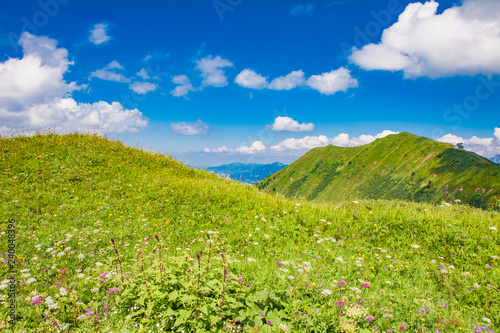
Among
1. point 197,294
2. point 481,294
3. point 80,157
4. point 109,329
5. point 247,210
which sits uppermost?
point 80,157

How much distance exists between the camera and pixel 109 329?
11.2 feet

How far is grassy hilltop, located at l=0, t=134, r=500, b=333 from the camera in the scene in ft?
12.1

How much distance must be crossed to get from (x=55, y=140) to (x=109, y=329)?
2078 cm

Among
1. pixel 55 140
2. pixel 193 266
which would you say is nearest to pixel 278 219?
pixel 193 266

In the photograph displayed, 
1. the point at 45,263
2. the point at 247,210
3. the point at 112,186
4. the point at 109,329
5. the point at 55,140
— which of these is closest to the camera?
the point at 109,329

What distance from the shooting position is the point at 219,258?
4961 mm

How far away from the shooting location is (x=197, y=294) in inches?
138

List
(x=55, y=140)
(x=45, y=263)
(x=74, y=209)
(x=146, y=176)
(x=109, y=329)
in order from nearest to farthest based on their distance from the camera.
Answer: (x=109, y=329) < (x=45, y=263) < (x=74, y=209) < (x=146, y=176) < (x=55, y=140)

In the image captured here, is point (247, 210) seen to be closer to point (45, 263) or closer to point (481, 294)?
point (45, 263)

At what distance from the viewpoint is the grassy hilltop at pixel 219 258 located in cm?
369

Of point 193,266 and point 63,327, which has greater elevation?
point 193,266

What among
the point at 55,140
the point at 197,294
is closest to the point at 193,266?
the point at 197,294

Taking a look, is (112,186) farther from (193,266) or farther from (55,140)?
(193,266)

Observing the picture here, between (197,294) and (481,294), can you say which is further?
(481,294)
